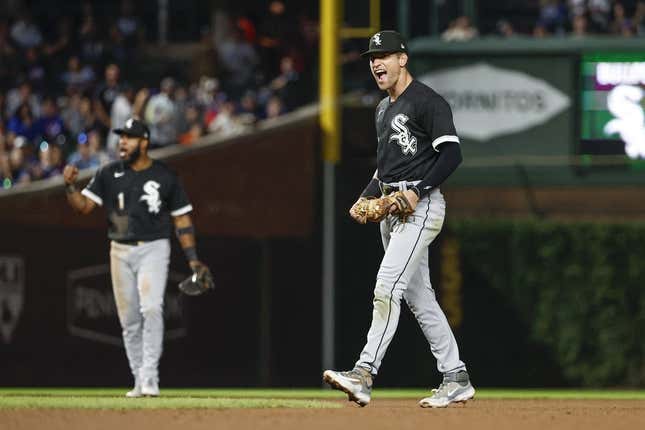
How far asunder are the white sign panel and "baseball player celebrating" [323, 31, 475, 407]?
30.6 ft

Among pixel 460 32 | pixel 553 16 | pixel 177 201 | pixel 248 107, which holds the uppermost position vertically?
pixel 553 16

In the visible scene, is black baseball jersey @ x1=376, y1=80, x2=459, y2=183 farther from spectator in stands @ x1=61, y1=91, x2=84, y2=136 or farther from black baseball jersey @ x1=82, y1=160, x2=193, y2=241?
spectator in stands @ x1=61, y1=91, x2=84, y2=136

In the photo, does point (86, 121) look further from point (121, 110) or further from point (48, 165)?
point (48, 165)

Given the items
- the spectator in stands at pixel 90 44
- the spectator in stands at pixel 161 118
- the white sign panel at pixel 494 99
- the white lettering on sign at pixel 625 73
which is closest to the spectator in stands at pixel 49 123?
the spectator in stands at pixel 161 118

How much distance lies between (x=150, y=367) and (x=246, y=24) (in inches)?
432

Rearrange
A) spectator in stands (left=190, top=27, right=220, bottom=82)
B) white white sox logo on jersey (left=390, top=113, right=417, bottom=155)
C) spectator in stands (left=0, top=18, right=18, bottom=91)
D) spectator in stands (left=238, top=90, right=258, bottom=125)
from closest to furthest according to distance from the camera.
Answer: white white sox logo on jersey (left=390, top=113, right=417, bottom=155)
spectator in stands (left=238, top=90, right=258, bottom=125)
spectator in stands (left=190, top=27, right=220, bottom=82)
spectator in stands (left=0, top=18, right=18, bottom=91)

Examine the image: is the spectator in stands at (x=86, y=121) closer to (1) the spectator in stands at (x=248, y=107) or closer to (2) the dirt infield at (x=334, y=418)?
(1) the spectator in stands at (x=248, y=107)

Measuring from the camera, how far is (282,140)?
1762 centimetres

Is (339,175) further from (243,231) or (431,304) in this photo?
(431,304)

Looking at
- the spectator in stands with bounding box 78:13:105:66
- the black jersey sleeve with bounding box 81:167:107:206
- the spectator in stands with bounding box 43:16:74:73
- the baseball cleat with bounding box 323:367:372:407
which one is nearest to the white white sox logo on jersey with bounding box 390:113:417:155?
the baseball cleat with bounding box 323:367:372:407

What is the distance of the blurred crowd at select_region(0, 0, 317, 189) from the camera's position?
1825 cm

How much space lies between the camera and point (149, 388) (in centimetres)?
1105

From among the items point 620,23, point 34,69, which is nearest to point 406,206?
point 620,23

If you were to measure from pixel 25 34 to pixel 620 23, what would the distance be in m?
8.37
